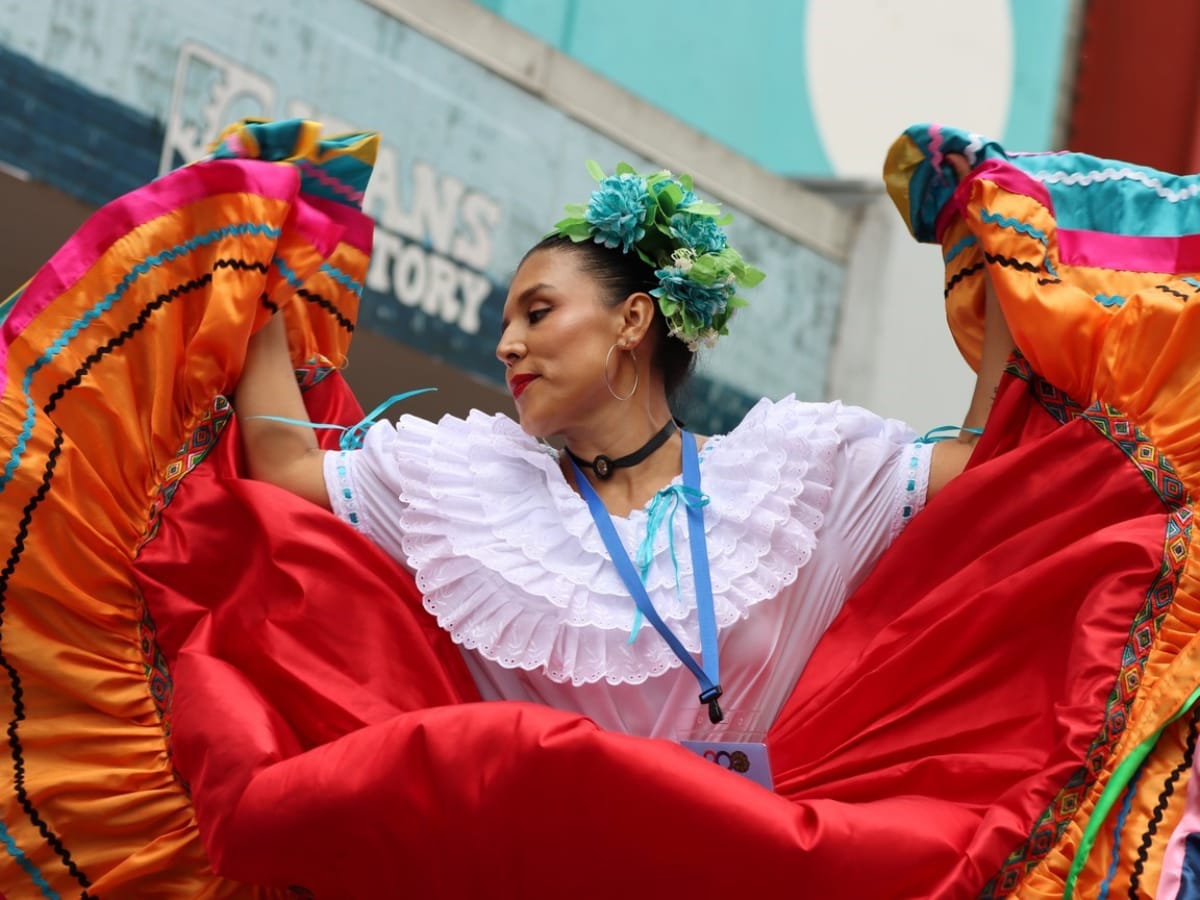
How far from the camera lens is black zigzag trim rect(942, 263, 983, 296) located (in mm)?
2650

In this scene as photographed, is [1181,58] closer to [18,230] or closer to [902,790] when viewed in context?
[18,230]

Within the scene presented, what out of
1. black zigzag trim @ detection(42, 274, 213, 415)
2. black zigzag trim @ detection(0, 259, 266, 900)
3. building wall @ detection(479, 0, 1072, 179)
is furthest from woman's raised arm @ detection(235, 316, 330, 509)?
building wall @ detection(479, 0, 1072, 179)

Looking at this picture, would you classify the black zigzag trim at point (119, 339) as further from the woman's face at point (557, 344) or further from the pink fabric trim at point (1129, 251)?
the pink fabric trim at point (1129, 251)

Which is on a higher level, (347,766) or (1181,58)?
(1181,58)

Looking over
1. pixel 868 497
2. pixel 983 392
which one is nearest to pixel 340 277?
pixel 868 497

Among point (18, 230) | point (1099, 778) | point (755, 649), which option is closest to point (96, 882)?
point (755, 649)

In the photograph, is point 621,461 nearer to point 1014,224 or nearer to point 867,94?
point 1014,224

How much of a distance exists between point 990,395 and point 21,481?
1.36m

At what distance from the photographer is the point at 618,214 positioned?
2.71 meters

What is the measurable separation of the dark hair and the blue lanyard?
0.90 ft

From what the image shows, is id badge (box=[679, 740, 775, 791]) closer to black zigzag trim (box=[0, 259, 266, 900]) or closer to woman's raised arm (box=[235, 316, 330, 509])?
woman's raised arm (box=[235, 316, 330, 509])

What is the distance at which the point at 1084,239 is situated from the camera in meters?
2.61

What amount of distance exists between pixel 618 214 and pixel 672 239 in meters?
0.10

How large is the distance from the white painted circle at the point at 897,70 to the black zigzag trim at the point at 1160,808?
5.56 meters
